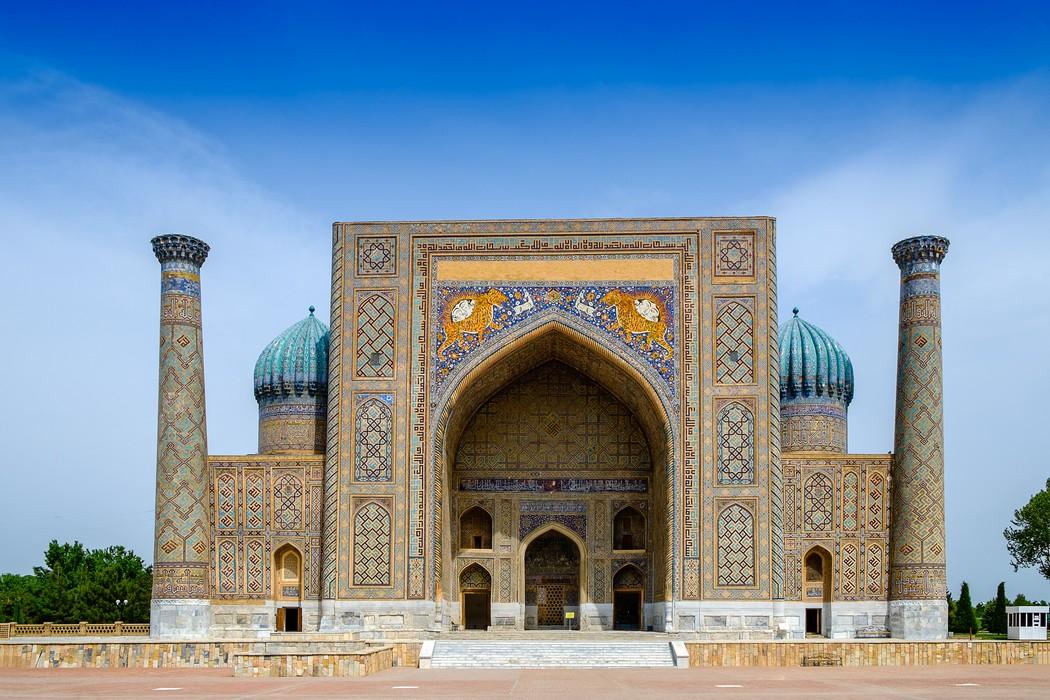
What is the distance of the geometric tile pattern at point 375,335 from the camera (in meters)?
14.6

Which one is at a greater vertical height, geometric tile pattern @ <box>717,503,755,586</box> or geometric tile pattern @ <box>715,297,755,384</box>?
geometric tile pattern @ <box>715,297,755,384</box>

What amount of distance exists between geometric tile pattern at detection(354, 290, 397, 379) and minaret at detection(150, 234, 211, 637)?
5.69 ft

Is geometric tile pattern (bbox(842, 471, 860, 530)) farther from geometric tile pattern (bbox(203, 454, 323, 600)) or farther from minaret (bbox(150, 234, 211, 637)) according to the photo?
minaret (bbox(150, 234, 211, 637))

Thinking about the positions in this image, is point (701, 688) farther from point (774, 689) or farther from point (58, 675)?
point (58, 675)

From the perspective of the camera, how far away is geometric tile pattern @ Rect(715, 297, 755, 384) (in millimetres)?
14461

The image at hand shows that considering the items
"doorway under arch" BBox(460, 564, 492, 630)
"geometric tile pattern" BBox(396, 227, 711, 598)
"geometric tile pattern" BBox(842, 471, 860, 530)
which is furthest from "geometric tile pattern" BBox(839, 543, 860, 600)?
"doorway under arch" BBox(460, 564, 492, 630)

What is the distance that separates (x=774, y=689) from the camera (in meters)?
8.80

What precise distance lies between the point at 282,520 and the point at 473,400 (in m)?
2.51

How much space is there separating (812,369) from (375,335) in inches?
218

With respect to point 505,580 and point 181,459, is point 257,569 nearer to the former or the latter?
point 181,459

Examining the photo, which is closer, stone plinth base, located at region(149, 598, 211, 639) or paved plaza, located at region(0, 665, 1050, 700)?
paved plaza, located at region(0, 665, 1050, 700)

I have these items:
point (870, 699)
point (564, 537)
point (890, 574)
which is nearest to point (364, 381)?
point (564, 537)

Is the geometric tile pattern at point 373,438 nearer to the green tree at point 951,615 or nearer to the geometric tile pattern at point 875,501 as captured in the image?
the geometric tile pattern at point 875,501

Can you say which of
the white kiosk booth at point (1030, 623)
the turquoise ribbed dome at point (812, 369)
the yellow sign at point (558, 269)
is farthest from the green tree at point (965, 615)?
the yellow sign at point (558, 269)
